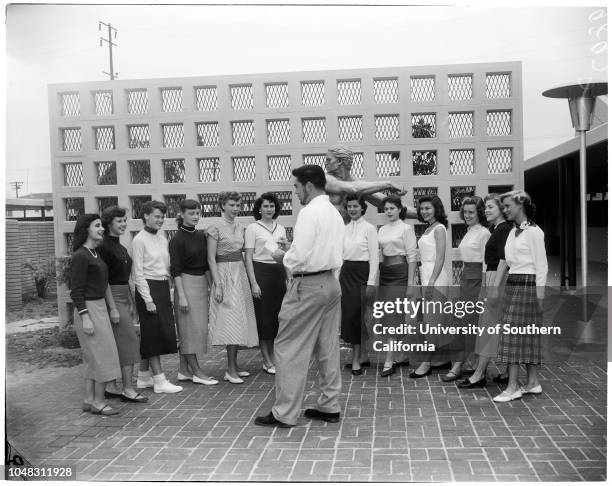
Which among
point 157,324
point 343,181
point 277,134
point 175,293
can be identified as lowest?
point 157,324

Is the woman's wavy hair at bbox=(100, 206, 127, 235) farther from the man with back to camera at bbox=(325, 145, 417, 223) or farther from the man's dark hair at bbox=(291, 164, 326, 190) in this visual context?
the man with back to camera at bbox=(325, 145, 417, 223)

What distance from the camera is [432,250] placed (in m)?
4.78

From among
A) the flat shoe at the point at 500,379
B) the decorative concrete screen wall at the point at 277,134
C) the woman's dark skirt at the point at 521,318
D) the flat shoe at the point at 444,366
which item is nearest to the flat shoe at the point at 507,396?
the woman's dark skirt at the point at 521,318

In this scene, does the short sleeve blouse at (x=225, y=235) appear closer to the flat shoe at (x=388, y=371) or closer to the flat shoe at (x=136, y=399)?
the flat shoe at (x=136, y=399)

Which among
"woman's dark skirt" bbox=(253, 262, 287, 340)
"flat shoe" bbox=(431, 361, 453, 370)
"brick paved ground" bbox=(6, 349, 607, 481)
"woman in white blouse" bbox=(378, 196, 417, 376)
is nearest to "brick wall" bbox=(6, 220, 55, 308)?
"brick paved ground" bbox=(6, 349, 607, 481)

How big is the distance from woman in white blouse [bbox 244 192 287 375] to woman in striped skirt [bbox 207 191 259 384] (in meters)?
0.10

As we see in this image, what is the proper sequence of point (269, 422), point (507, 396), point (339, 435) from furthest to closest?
point (507, 396)
point (269, 422)
point (339, 435)

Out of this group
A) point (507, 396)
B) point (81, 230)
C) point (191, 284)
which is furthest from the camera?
point (191, 284)

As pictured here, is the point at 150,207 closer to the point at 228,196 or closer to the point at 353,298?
the point at 228,196

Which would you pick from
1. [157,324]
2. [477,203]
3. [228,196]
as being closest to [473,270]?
[477,203]

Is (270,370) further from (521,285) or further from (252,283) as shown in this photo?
(521,285)

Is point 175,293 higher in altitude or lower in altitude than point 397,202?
lower

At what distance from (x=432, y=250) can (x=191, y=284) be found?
204cm

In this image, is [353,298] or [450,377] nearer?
[450,377]
